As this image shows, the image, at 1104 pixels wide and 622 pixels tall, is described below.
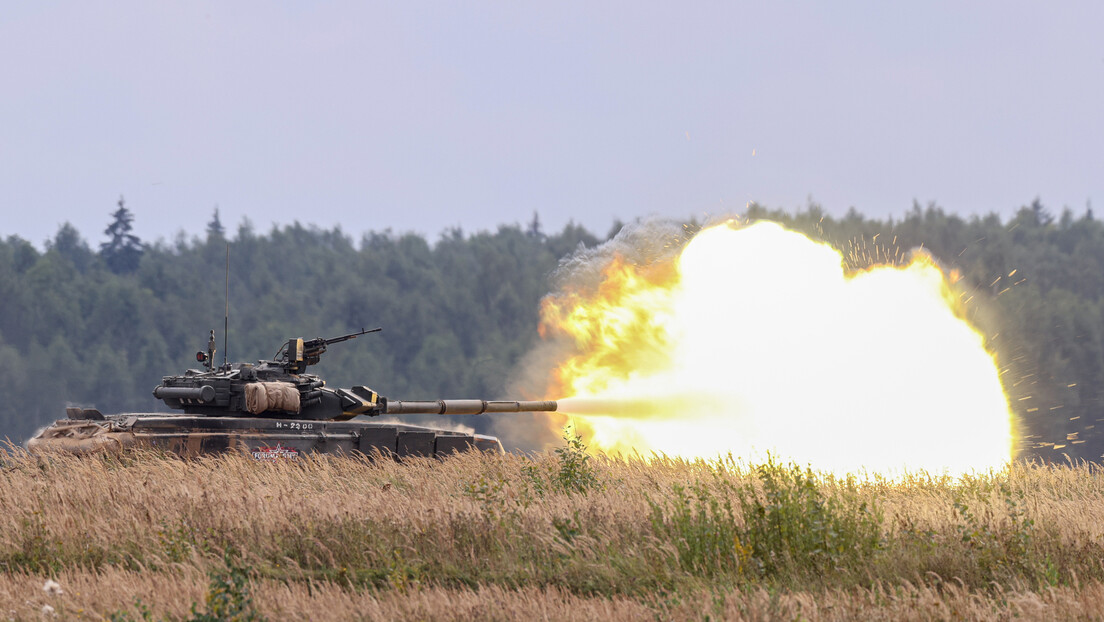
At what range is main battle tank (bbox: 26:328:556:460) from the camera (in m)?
17.5

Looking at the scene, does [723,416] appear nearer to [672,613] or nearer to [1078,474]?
[1078,474]

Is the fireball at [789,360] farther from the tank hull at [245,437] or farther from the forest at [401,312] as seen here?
the forest at [401,312]

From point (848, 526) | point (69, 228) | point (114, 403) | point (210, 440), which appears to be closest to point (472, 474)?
point (210, 440)

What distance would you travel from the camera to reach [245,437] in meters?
18.1

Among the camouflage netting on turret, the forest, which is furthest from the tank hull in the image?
the forest

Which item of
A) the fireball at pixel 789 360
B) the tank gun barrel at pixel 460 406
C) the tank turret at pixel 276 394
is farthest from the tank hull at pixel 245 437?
the fireball at pixel 789 360

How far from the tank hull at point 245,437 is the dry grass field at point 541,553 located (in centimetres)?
257

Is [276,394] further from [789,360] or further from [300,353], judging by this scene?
[789,360]

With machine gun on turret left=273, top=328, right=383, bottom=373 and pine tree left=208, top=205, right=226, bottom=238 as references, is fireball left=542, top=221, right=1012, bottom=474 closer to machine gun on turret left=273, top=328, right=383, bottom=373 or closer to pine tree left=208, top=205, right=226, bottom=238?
machine gun on turret left=273, top=328, right=383, bottom=373

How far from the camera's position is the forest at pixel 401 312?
7144 cm

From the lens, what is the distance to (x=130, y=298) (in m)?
93.9

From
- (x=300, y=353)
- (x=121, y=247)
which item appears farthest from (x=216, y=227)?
(x=300, y=353)

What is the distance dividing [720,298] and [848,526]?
11.7m

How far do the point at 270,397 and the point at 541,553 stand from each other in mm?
8628
